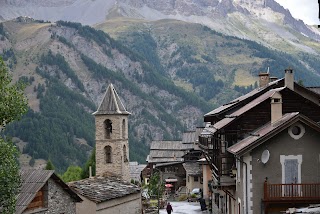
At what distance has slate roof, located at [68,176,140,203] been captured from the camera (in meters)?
53.2

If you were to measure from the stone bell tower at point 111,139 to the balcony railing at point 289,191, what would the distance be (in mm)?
32175

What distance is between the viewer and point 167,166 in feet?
373

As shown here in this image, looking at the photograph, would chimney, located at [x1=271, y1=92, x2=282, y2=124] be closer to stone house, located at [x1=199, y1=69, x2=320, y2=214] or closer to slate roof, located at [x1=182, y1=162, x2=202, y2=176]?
stone house, located at [x1=199, y1=69, x2=320, y2=214]

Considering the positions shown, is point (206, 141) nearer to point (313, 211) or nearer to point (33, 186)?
point (33, 186)

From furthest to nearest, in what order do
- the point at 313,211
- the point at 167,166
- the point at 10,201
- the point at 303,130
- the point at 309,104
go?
1. the point at 167,166
2. the point at 309,104
3. the point at 303,130
4. the point at 10,201
5. the point at 313,211

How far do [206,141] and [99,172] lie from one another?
1512 cm

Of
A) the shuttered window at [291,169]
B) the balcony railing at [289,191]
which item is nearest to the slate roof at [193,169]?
the shuttered window at [291,169]

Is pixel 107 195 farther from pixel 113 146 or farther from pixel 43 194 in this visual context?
pixel 43 194

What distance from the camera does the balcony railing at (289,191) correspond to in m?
34.7

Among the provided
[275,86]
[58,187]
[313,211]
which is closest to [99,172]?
[58,187]

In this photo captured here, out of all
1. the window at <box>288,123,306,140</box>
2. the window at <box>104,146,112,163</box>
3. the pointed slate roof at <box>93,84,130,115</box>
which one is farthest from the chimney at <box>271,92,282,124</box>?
the window at <box>104,146,112,163</box>

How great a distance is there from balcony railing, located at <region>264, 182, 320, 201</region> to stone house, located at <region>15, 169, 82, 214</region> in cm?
1381

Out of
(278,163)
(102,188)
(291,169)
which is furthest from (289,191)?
(102,188)

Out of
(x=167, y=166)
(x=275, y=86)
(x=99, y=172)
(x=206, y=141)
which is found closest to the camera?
(x=275, y=86)
